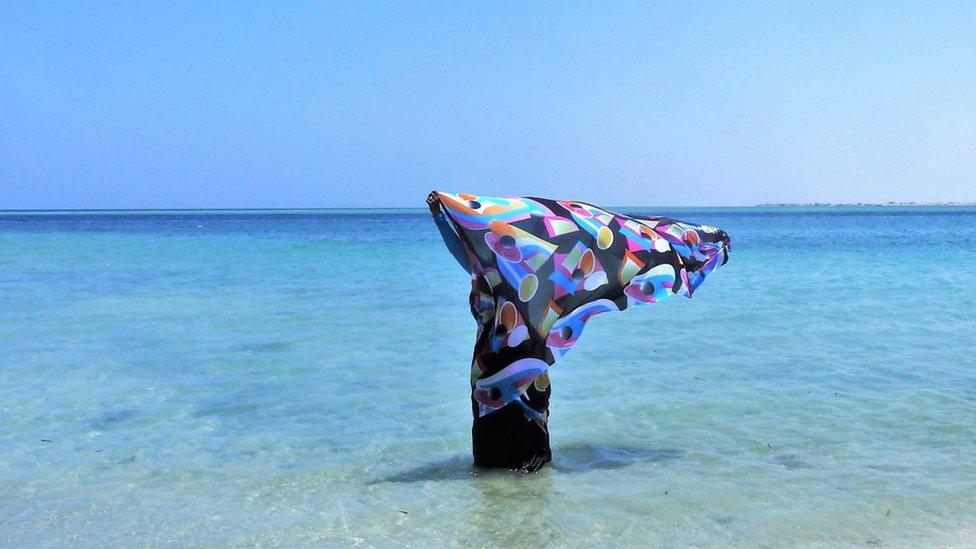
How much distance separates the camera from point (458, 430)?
5.49 meters

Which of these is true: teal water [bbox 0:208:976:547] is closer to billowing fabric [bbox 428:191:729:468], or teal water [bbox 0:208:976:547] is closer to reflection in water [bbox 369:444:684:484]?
reflection in water [bbox 369:444:684:484]

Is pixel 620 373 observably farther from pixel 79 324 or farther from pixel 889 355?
pixel 79 324

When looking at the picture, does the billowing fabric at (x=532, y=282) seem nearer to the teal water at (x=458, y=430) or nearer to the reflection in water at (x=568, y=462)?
the reflection in water at (x=568, y=462)

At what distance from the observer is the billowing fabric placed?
429cm

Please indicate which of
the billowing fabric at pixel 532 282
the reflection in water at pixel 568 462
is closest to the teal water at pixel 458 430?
the reflection in water at pixel 568 462

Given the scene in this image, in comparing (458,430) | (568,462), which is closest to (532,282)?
(568,462)

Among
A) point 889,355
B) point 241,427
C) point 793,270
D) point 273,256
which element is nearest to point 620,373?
point 889,355

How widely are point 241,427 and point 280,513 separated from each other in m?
1.57

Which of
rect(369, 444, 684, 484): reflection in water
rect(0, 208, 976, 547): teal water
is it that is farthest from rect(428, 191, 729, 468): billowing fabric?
rect(0, 208, 976, 547): teal water

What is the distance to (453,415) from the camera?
5832mm

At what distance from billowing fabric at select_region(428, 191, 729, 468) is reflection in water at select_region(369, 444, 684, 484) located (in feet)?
0.37

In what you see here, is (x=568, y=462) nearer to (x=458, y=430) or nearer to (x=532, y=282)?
(x=458, y=430)

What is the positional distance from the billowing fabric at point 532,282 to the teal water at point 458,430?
16.0 inches

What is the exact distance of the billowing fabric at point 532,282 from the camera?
4.29 m
